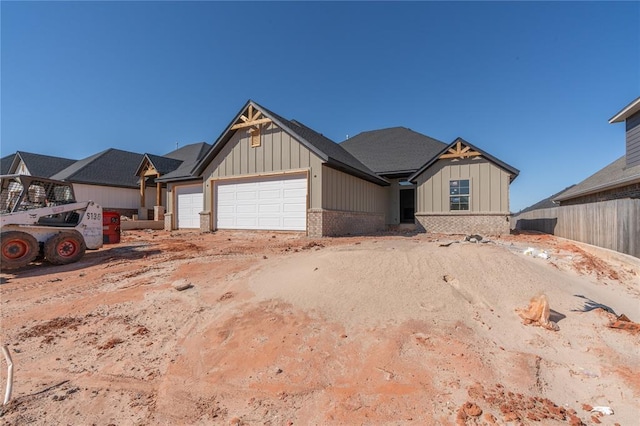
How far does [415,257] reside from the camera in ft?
20.9

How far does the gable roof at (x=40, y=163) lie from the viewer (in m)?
25.2

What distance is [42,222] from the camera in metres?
8.37

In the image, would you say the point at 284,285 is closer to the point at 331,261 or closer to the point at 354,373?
the point at 331,261

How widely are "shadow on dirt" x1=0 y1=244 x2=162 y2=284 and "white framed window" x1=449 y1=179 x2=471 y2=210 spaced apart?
14605 millimetres

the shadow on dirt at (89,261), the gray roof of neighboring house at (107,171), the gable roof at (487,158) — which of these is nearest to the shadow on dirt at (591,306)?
the shadow on dirt at (89,261)

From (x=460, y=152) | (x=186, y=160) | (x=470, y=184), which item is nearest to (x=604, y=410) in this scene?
(x=470, y=184)

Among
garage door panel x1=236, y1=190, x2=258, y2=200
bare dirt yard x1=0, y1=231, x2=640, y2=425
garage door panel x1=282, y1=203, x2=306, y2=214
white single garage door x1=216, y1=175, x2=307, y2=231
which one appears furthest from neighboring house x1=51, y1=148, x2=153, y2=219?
bare dirt yard x1=0, y1=231, x2=640, y2=425

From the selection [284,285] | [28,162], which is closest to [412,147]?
[284,285]

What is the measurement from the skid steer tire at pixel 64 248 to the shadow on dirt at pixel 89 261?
179mm

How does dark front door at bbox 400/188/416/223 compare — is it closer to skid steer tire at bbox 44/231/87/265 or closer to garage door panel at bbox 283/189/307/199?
garage door panel at bbox 283/189/307/199

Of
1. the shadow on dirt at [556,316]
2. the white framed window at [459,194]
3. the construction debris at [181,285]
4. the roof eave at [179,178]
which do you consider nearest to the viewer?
the shadow on dirt at [556,316]

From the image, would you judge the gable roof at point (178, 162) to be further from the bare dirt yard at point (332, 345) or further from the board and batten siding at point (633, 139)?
the board and batten siding at point (633, 139)

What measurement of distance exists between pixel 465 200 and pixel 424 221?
245 cm

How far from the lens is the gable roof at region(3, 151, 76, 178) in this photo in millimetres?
25234
